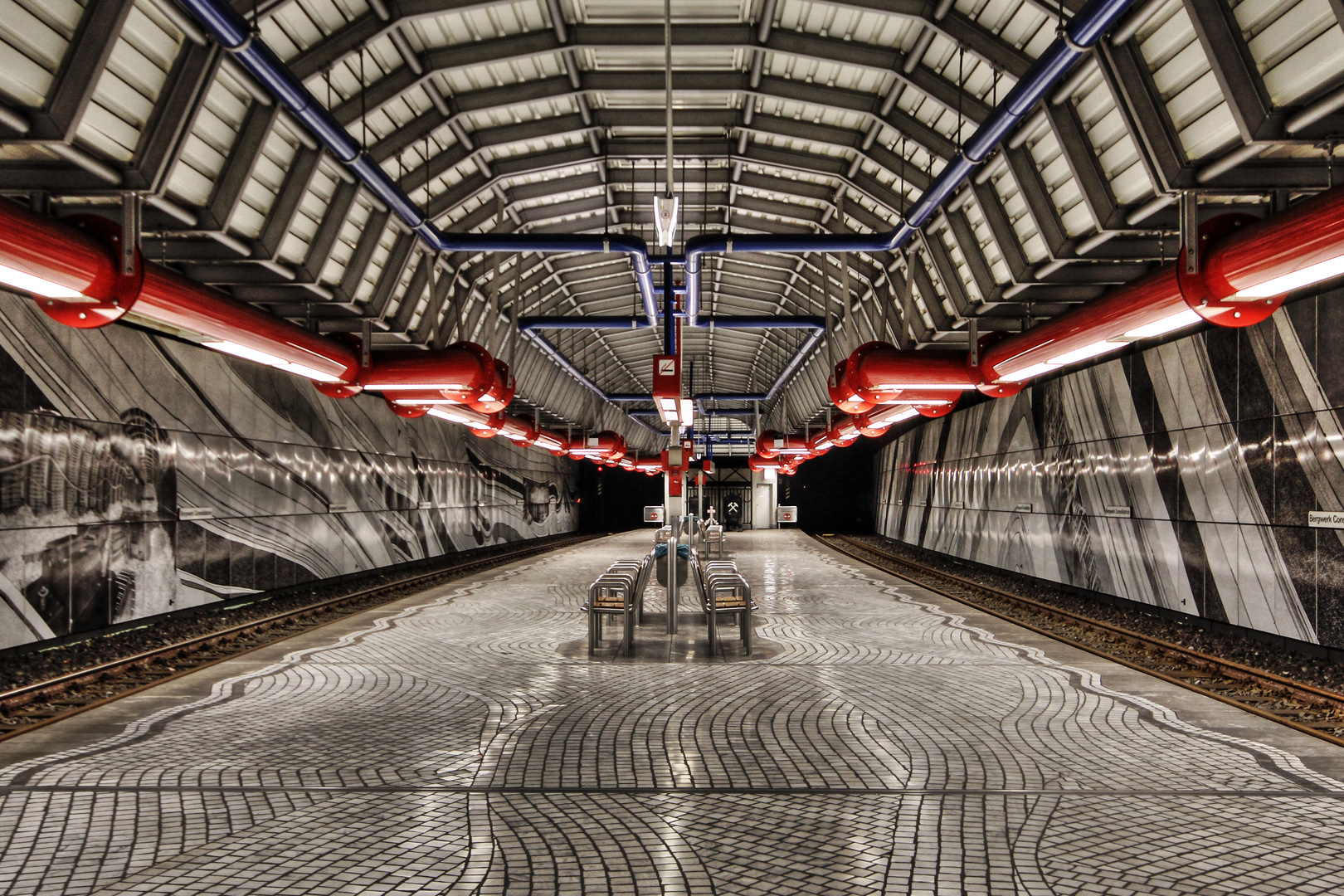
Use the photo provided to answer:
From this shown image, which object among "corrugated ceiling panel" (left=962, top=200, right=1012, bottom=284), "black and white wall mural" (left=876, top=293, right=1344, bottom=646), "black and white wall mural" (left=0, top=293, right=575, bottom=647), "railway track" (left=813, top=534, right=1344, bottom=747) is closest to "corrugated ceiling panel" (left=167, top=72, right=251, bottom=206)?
"black and white wall mural" (left=0, top=293, right=575, bottom=647)

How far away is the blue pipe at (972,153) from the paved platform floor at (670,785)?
16.4 ft

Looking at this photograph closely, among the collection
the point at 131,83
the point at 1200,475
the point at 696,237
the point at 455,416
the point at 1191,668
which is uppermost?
the point at 696,237

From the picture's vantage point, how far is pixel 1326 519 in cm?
926

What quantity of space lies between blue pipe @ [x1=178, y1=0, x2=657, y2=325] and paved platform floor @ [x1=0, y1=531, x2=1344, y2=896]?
505cm

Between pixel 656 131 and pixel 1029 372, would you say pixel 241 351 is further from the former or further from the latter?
pixel 1029 372

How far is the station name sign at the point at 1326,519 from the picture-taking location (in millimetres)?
9039

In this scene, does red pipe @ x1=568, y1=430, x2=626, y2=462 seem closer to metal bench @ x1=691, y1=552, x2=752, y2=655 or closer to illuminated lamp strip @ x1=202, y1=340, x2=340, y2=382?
metal bench @ x1=691, y1=552, x2=752, y2=655

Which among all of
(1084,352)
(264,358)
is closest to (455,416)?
(264,358)

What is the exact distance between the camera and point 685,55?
8.95m

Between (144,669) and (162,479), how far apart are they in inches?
171

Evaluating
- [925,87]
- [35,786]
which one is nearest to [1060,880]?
[35,786]

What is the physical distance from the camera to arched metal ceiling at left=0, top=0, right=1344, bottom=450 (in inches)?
238

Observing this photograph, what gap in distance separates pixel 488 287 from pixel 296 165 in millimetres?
6800

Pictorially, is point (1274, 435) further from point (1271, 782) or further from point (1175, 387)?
point (1271, 782)
